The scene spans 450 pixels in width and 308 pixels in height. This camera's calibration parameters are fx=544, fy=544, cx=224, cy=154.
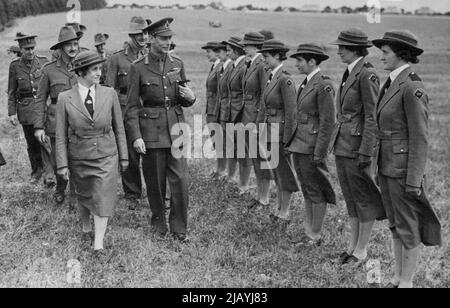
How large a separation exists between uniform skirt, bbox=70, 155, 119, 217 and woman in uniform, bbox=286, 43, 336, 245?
2.20m

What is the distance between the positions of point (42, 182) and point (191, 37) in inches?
1733

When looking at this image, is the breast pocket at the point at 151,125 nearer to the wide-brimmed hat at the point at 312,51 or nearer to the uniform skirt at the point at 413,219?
the wide-brimmed hat at the point at 312,51

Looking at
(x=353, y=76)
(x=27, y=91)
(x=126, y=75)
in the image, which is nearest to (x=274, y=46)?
(x=353, y=76)

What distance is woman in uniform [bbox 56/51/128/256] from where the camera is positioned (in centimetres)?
599

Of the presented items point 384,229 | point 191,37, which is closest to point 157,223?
point 384,229

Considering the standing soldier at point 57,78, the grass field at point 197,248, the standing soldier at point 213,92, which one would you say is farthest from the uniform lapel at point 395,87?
the standing soldier at point 213,92

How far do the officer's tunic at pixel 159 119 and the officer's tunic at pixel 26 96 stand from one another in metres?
3.50

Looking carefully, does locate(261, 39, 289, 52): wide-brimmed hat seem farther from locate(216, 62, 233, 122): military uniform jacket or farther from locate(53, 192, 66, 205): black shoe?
locate(53, 192, 66, 205): black shoe

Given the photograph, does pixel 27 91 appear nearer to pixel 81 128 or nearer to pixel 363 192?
pixel 81 128

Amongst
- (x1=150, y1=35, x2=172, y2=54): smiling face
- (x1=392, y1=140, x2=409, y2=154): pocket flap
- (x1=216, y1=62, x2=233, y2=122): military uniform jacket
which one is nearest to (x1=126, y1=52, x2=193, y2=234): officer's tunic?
(x1=150, y1=35, x2=172, y2=54): smiling face

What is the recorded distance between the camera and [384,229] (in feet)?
23.9

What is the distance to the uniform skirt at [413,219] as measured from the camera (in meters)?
4.95

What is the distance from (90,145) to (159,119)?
103 centimetres
